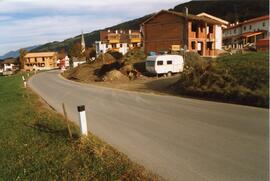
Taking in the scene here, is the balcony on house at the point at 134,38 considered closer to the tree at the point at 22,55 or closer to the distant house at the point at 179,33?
the tree at the point at 22,55

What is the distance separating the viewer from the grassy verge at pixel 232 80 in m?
13.1

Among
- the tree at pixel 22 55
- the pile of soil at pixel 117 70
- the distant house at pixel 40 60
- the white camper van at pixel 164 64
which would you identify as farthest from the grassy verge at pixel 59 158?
the distant house at pixel 40 60

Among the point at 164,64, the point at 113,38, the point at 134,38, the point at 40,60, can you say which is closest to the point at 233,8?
the point at 134,38

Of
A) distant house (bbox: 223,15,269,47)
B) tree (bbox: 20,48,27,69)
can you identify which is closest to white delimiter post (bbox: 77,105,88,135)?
distant house (bbox: 223,15,269,47)

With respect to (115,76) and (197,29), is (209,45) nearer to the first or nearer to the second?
(197,29)

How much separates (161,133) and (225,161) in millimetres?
2795

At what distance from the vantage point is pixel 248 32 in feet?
235

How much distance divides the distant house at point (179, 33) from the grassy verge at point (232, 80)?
2370 centimetres

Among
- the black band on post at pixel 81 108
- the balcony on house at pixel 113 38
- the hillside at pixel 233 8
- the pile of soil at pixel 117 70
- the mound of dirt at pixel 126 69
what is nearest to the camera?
the black band on post at pixel 81 108

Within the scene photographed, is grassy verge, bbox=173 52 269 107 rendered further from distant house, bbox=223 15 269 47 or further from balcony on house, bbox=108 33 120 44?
balcony on house, bbox=108 33 120 44

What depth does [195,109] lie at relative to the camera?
12383 mm

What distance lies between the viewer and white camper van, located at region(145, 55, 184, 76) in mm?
30125

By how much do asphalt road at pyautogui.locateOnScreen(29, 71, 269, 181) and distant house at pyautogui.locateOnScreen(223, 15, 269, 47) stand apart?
2208 inches

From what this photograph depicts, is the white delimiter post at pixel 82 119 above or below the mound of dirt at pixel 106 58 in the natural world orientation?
below
